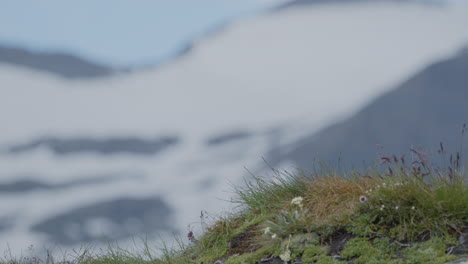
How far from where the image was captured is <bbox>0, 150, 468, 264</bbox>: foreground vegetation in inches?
193

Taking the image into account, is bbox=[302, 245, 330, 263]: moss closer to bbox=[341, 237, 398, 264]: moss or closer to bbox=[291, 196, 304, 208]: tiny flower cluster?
bbox=[341, 237, 398, 264]: moss

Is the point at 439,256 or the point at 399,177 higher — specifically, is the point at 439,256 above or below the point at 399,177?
below

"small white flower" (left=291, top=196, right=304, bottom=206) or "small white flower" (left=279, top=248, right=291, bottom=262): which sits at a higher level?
"small white flower" (left=291, top=196, right=304, bottom=206)

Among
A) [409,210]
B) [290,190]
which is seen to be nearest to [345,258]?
[409,210]

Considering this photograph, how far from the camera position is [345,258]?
4973mm

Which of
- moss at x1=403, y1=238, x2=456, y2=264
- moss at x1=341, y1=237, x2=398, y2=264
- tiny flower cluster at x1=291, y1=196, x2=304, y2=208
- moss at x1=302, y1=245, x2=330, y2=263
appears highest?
tiny flower cluster at x1=291, y1=196, x2=304, y2=208

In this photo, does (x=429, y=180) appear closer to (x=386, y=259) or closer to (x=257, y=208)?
(x=386, y=259)

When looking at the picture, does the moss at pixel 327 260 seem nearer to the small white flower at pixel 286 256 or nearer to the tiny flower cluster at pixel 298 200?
the small white flower at pixel 286 256

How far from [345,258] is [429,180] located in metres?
1.04

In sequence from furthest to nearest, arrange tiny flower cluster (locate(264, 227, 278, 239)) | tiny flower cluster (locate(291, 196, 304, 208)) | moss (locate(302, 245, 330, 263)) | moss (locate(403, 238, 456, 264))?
tiny flower cluster (locate(291, 196, 304, 208)), tiny flower cluster (locate(264, 227, 278, 239)), moss (locate(302, 245, 330, 263)), moss (locate(403, 238, 456, 264))

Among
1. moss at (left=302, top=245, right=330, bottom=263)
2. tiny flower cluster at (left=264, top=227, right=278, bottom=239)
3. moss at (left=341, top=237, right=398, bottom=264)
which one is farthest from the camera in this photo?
tiny flower cluster at (left=264, top=227, right=278, bottom=239)

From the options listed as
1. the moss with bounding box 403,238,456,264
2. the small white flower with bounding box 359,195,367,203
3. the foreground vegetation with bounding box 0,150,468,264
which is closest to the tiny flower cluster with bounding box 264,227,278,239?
the foreground vegetation with bounding box 0,150,468,264

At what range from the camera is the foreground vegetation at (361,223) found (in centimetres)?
490

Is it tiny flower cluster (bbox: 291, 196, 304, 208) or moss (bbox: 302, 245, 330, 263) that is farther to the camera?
tiny flower cluster (bbox: 291, 196, 304, 208)
